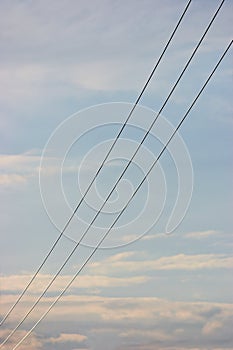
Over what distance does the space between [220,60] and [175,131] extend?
2.13 m

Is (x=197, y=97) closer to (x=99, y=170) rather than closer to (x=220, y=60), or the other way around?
(x=220, y=60)

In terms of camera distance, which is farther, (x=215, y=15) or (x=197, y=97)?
(x=197, y=97)

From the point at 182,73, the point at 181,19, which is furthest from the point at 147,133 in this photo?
the point at 181,19

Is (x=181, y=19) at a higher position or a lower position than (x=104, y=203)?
higher

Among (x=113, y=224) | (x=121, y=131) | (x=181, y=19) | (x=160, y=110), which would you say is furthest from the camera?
(x=113, y=224)

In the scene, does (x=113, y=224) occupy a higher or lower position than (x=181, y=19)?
lower

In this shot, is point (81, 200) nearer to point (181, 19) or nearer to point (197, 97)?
point (197, 97)

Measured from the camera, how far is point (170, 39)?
14102 mm

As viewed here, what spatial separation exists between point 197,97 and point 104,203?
350cm


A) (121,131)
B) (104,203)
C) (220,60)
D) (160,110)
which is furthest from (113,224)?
(220,60)

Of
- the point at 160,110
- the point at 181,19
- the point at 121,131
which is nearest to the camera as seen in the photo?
the point at 181,19

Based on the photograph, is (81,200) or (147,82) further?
(81,200)

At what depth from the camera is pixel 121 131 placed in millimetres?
16078

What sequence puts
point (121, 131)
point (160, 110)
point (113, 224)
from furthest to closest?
point (113, 224) < point (121, 131) < point (160, 110)
